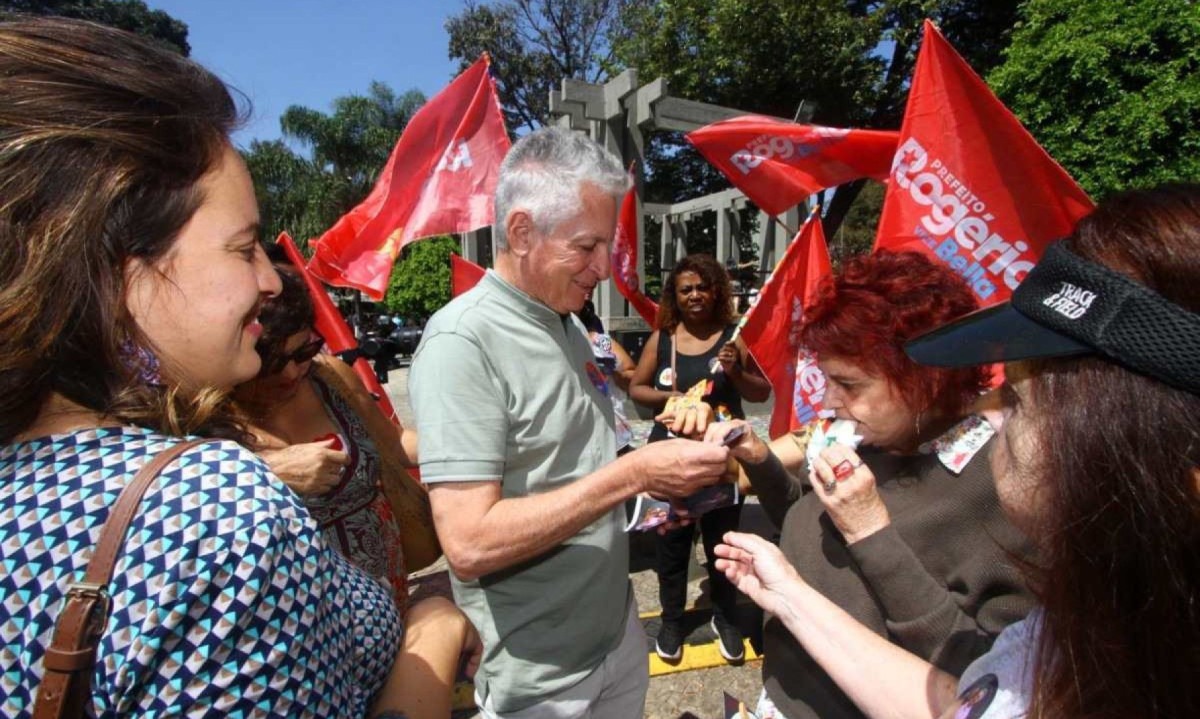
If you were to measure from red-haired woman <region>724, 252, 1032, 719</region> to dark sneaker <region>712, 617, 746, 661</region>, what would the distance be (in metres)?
1.87

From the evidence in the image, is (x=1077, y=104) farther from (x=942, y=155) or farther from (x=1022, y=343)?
(x=1022, y=343)

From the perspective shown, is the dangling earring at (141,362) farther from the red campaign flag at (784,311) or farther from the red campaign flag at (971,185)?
the red campaign flag at (784,311)

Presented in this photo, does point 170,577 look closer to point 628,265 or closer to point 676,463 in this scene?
point 676,463

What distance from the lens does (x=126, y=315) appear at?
817 millimetres

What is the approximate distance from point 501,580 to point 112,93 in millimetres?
1349

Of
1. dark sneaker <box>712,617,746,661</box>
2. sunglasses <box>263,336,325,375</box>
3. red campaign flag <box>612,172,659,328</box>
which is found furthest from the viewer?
red campaign flag <box>612,172,659,328</box>

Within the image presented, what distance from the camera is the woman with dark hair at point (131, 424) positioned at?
27.5 inches

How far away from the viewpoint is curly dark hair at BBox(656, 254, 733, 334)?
450cm

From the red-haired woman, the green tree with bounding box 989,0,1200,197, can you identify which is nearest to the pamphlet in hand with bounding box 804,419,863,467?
the red-haired woman

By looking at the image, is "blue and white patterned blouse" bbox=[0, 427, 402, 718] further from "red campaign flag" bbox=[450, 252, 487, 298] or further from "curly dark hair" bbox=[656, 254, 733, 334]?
"red campaign flag" bbox=[450, 252, 487, 298]

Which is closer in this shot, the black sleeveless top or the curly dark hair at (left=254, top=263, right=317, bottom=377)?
the curly dark hair at (left=254, top=263, right=317, bottom=377)

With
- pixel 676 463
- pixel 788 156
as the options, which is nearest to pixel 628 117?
pixel 788 156

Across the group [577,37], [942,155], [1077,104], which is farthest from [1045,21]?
[577,37]

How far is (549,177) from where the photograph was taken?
184 cm
